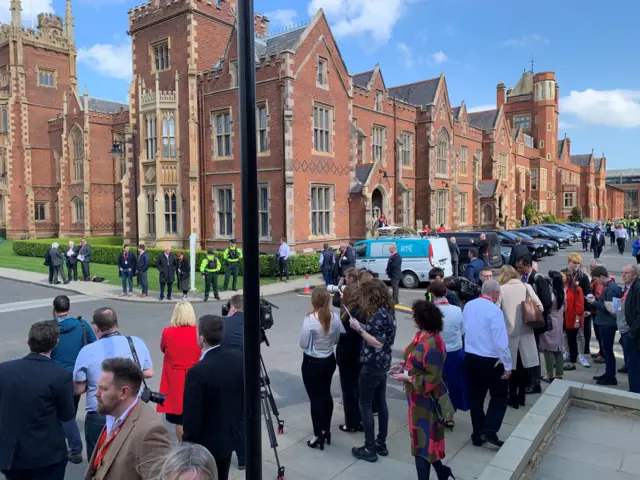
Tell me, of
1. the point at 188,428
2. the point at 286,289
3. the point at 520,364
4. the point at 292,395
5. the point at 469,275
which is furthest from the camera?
the point at 286,289

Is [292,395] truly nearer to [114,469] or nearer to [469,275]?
[114,469]

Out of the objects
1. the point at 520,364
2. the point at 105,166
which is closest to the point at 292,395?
the point at 520,364

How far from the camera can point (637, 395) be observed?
5820mm

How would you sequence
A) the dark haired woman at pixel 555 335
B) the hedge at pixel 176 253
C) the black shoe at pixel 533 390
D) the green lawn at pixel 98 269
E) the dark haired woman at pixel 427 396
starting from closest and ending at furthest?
the dark haired woman at pixel 427 396 < the black shoe at pixel 533 390 < the dark haired woman at pixel 555 335 < the green lawn at pixel 98 269 < the hedge at pixel 176 253

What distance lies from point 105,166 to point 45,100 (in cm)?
1128

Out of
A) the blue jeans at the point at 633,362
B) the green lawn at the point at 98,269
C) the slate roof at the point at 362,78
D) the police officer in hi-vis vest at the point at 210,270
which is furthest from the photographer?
the slate roof at the point at 362,78

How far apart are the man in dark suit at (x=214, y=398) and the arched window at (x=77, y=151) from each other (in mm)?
37343

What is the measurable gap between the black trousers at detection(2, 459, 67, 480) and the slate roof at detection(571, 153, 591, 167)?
94.3 m

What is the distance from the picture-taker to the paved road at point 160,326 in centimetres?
725

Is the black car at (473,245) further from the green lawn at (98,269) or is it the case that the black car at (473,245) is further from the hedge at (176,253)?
the green lawn at (98,269)

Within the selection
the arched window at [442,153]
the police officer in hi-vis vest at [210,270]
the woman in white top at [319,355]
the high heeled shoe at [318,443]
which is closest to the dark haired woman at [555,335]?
the woman in white top at [319,355]

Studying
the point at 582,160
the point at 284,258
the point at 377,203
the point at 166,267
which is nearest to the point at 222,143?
the point at 284,258

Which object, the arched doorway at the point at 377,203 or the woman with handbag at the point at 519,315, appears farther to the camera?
the arched doorway at the point at 377,203

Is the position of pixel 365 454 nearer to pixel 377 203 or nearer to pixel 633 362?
pixel 633 362
